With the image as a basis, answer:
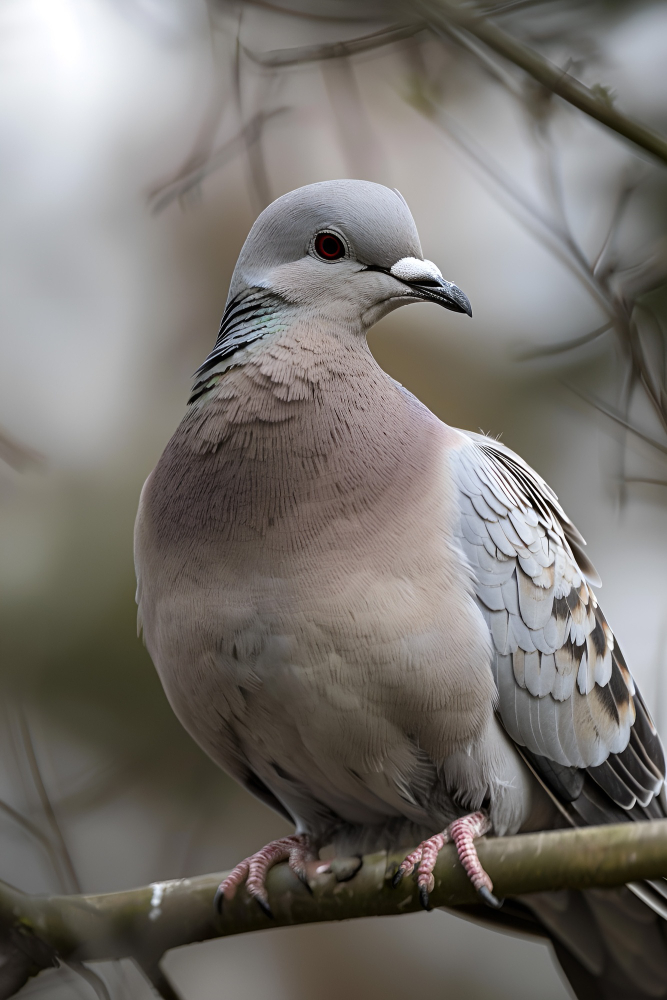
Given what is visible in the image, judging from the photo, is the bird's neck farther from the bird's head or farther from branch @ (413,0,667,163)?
branch @ (413,0,667,163)

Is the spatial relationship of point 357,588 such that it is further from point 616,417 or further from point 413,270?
point 616,417

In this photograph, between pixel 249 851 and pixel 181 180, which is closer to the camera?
pixel 181 180

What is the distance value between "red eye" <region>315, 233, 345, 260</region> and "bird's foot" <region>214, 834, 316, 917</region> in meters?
1.65

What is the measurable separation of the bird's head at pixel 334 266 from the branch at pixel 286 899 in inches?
50.9

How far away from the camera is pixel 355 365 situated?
2492 mm

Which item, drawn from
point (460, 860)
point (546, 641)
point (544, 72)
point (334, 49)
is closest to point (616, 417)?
point (546, 641)

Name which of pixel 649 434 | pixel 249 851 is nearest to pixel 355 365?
pixel 649 434

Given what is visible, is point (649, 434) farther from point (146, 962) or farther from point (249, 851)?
point (249, 851)

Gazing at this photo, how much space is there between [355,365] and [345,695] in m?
0.85

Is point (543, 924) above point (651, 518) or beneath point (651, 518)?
beneath

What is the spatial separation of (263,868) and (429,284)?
5.42ft

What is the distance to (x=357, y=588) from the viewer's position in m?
2.29

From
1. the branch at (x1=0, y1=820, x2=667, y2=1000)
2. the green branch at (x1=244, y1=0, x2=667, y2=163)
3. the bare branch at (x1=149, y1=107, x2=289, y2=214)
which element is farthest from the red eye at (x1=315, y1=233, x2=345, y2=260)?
the branch at (x1=0, y1=820, x2=667, y2=1000)

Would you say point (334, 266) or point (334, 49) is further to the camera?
point (334, 49)
